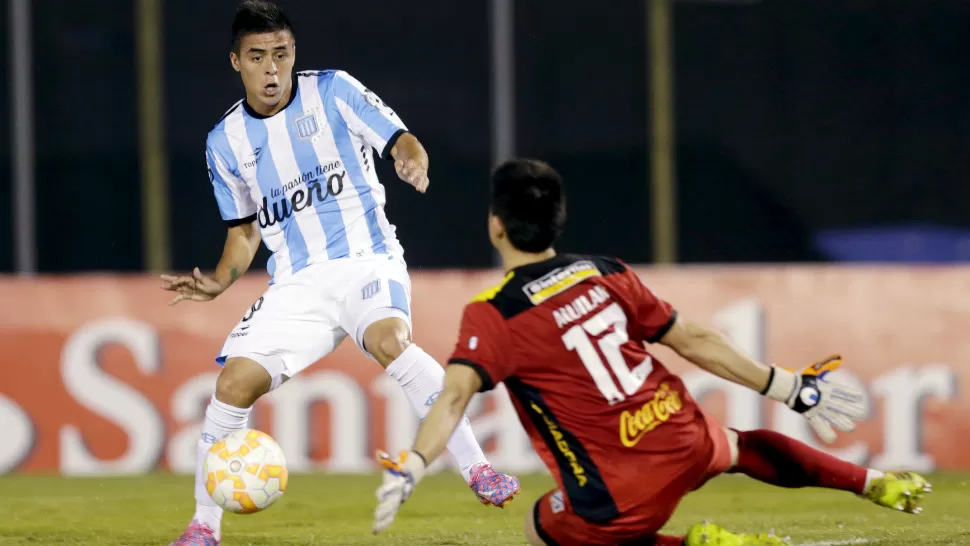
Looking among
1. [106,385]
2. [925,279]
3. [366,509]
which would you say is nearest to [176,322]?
[106,385]

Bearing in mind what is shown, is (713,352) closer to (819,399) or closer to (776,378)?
(776,378)

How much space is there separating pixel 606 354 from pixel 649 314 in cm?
21

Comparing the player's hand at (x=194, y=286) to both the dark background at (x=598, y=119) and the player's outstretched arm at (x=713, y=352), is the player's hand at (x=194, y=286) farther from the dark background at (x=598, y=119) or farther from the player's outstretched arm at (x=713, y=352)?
the dark background at (x=598, y=119)

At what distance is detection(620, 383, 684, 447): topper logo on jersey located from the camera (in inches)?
173

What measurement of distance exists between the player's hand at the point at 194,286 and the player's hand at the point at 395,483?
212 cm

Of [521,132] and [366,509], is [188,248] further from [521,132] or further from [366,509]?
[366,509]

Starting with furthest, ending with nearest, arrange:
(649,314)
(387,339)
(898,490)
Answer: (387,339)
(898,490)
(649,314)

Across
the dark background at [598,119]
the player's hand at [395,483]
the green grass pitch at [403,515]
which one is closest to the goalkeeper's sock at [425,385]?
the green grass pitch at [403,515]

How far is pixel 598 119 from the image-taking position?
14898 mm

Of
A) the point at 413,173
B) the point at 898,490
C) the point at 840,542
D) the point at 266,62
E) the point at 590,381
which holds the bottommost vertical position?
the point at 840,542

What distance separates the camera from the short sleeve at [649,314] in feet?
14.6

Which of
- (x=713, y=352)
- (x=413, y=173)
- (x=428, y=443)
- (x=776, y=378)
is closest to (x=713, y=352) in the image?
(x=713, y=352)

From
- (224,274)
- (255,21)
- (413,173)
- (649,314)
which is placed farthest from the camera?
(224,274)

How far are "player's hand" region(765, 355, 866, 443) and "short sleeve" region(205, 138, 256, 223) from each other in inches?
102
